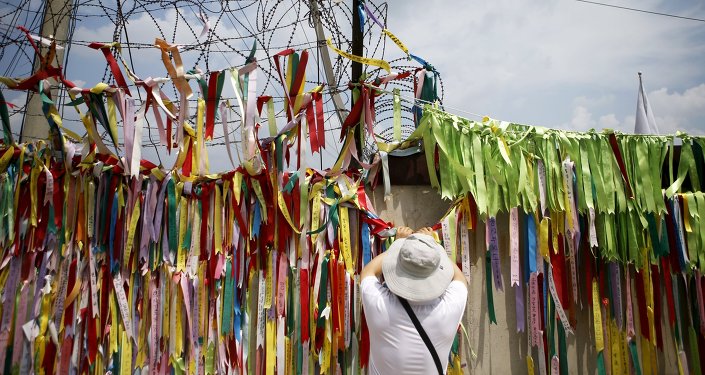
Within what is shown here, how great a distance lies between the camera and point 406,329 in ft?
6.68

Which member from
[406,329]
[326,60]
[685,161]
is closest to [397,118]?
[326,60]

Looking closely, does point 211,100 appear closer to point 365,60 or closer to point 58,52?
point 365,60

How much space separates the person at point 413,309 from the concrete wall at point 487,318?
940mm

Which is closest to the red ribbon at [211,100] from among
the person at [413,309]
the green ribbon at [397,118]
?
the green ribbon at [397,118]

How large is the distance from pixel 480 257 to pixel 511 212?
331mm

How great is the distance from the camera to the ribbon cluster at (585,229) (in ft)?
9.68

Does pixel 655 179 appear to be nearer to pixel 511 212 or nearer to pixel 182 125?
pixel 511 212

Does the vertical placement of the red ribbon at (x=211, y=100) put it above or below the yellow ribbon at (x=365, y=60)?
below

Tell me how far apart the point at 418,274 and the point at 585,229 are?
1.55 meters

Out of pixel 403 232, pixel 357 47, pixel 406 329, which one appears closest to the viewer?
pixel 406 329

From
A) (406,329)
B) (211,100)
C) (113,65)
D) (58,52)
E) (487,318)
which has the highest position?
(58,52)

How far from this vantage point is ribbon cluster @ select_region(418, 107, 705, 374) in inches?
116

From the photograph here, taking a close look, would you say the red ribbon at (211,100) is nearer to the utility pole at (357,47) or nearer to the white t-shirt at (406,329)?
the utility pole at (357,47)

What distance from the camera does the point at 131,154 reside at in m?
2.91
